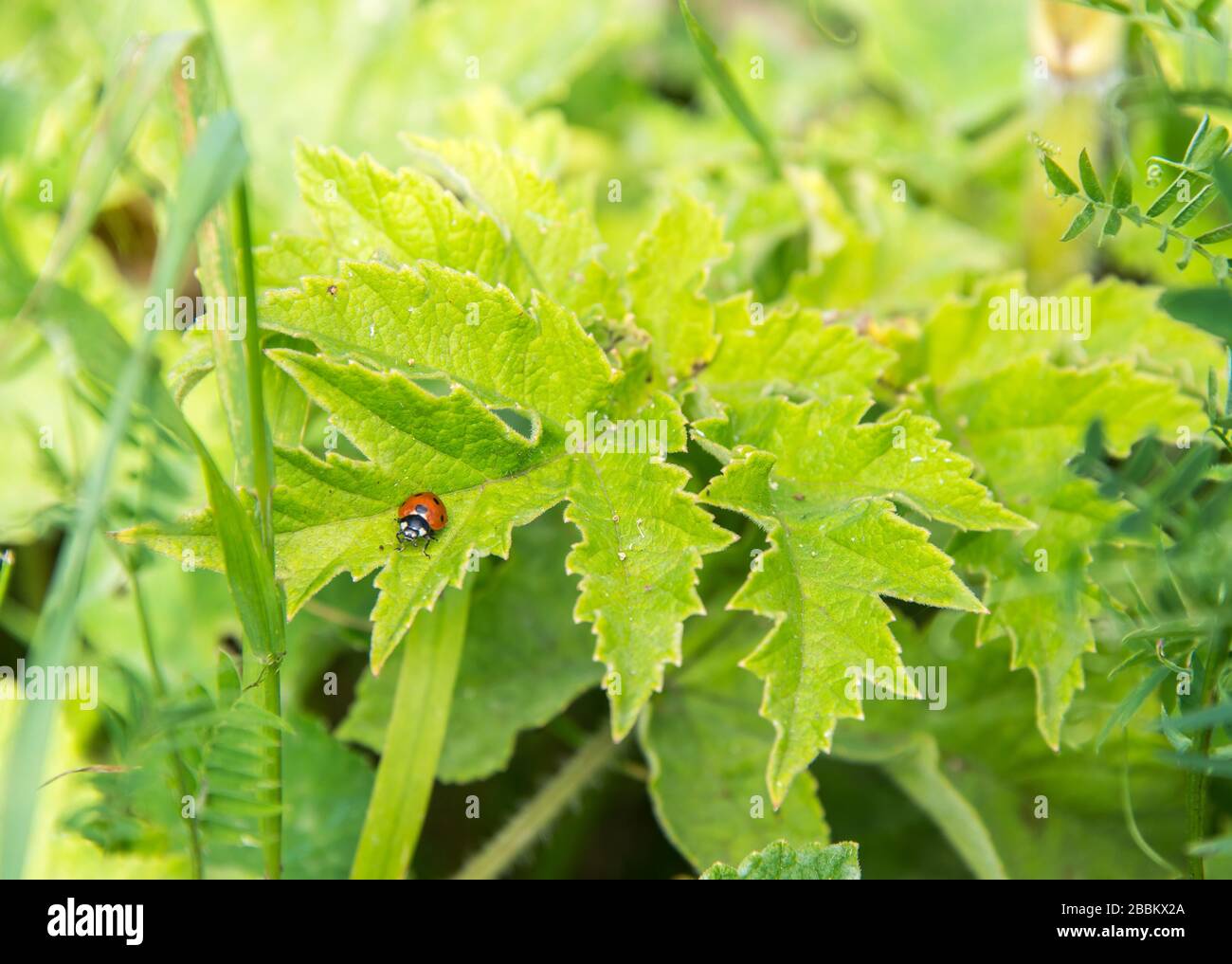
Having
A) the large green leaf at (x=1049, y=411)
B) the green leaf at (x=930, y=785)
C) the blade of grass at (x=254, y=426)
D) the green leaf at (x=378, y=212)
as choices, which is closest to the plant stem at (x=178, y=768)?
the blade of grass at (x=254, y=426)

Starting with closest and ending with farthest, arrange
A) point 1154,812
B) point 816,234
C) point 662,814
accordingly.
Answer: point 662,814 < point 1154,812 < point 816,234

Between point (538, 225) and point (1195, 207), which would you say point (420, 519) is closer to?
point (538, 225)

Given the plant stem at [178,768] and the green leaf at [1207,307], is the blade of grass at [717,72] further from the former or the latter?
the plant stem at [178,768]

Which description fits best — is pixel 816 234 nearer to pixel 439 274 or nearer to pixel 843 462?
pixel 843 462

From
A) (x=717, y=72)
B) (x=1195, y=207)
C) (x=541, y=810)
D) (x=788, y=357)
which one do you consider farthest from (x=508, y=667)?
(x=1195, y=207)

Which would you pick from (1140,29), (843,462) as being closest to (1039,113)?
(1140,29)

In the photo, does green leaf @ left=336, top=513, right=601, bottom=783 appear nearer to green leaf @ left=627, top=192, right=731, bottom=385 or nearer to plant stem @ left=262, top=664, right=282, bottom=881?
plant stem @ left=262, top=664, right=282, bottom=881
